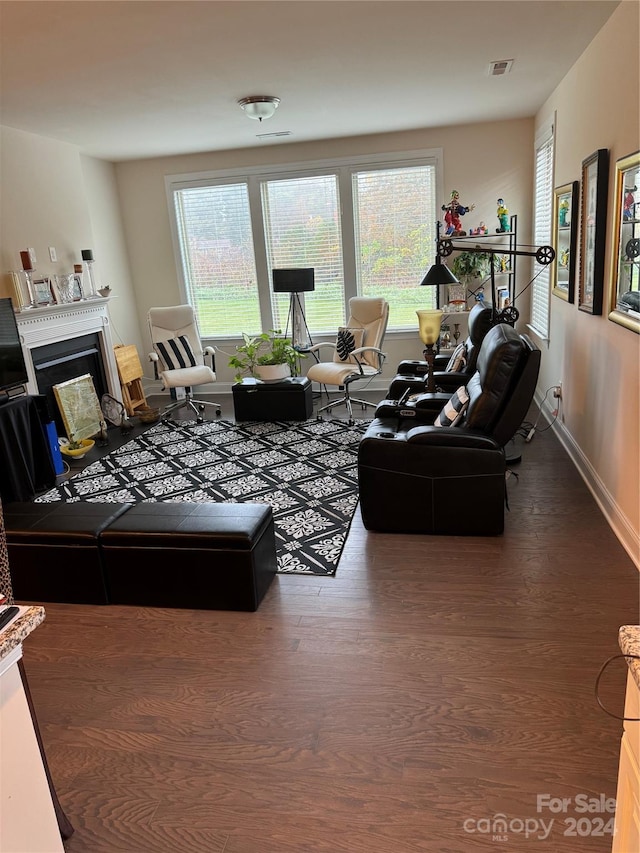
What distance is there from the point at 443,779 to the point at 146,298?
6.31m

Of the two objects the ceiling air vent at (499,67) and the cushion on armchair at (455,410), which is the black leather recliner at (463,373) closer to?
the cushion on armchair at (455,410)

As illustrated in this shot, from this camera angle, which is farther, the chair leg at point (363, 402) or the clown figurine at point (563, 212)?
the chair leg at point (363, 402)

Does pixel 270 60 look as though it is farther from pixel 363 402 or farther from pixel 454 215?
pixel 363 402

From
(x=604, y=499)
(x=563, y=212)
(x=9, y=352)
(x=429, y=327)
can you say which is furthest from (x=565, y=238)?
(x=9, y=352)

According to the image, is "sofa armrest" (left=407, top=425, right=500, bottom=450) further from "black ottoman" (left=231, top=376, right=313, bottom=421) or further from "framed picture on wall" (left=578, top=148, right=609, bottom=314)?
"black ottoman" (left=231, top=376, right=313, bottom=421)

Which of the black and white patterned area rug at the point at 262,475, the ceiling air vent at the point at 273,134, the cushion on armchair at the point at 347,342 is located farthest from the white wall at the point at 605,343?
the ceiling air vent at the point at 273,134

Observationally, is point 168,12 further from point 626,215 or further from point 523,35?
point 626,215

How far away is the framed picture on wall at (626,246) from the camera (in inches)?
109

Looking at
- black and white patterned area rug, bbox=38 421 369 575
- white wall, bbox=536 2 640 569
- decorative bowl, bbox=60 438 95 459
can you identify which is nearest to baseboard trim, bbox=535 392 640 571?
white wall, bbox=536 2 640 569

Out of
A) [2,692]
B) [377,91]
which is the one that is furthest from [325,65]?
[2,692]

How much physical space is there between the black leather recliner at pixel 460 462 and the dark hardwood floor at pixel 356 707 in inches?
8.3

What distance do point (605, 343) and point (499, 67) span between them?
2040mm

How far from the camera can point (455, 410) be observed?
11.0 ft

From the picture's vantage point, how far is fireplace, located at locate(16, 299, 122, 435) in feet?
16.0
